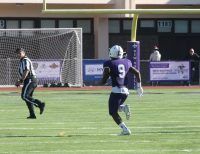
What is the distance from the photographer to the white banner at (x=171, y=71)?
3922cm

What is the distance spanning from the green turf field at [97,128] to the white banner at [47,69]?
10672mm

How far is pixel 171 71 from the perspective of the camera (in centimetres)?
3928

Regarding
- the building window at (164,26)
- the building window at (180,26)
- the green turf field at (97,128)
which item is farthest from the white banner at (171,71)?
the green turf field at (97,128)

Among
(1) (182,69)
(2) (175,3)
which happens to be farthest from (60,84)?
(2) (175,3)

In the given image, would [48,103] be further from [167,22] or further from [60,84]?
[167,22]

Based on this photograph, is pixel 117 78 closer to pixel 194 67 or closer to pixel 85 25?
pixel 194 67

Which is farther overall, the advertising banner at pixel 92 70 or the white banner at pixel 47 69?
the advertising banner at pixel 92 70

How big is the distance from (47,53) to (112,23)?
6847mm

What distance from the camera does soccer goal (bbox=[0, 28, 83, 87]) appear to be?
3844cm

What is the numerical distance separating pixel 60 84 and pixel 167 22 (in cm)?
1083

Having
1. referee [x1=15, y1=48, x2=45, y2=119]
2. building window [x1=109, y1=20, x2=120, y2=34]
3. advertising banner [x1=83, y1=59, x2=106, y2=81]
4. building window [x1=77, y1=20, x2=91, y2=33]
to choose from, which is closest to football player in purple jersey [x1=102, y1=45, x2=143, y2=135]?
referee [x1=15, y1=48, x2=45, y2=119]

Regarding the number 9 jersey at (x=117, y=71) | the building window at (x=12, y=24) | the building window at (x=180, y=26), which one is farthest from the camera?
the building window at (x=180, y=26)

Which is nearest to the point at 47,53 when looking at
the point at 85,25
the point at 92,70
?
the point at 92,70

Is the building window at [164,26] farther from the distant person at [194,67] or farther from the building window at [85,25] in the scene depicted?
the distant person at [194,67]
